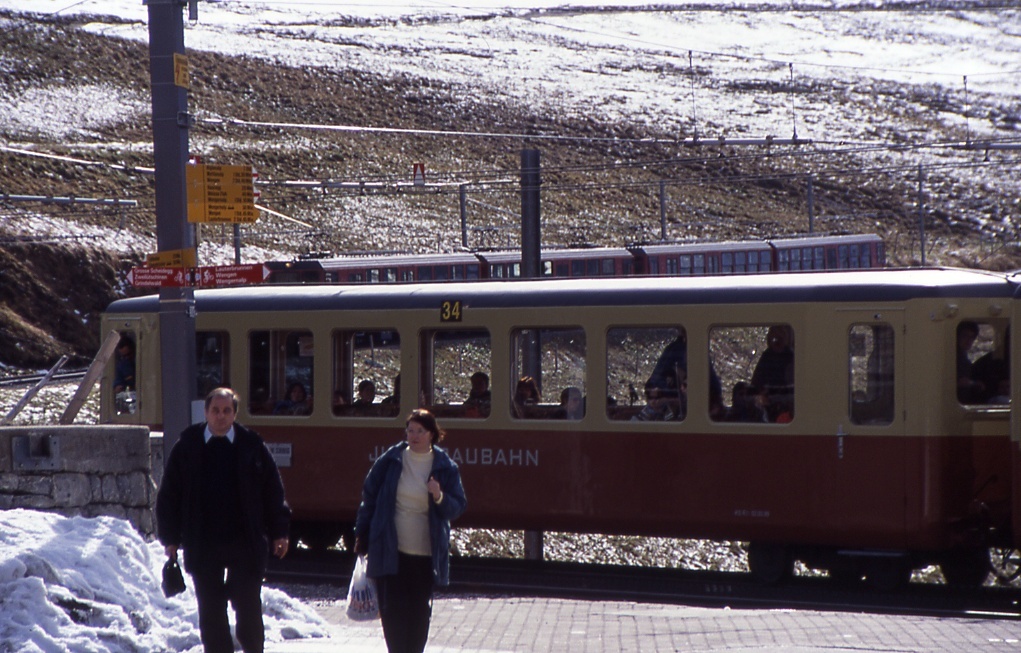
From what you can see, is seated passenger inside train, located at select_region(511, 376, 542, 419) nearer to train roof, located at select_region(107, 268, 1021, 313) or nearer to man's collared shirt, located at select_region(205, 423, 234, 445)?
train roof, located at select_region(107, 268, 1021, 313)

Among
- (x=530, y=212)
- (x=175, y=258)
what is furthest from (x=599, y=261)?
(x=175, y=258)

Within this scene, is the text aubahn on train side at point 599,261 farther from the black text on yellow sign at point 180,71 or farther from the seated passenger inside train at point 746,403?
the seated passenger inside train at point 746,403

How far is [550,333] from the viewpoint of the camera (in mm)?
13031

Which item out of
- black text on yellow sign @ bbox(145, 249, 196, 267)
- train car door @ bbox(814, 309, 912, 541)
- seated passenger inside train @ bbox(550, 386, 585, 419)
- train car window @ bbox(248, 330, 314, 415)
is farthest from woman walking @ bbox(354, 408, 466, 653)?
train car window @ bbox(248, 330, 314, 415)

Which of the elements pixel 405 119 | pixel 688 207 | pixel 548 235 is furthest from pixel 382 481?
pixel 405 119

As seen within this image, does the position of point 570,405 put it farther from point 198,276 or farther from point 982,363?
point 198,276

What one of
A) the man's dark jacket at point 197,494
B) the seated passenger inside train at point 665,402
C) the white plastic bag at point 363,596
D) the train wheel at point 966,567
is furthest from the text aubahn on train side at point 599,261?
the white plastic bag at point 363,596

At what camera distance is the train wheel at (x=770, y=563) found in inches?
495

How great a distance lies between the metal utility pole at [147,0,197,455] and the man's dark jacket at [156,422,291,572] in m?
3.54

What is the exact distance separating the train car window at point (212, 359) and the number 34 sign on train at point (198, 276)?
3578 mm

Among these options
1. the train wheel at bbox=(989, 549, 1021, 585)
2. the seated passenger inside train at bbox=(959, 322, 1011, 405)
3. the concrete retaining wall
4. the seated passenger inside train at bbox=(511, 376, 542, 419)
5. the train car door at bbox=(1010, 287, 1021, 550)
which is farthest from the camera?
the seated passenger inside train at bbox=(511, 376, 542, 419)

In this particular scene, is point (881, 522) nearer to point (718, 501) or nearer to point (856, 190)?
point (718, 501)

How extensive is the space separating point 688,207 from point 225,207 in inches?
1984

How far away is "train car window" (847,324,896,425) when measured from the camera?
11633 mm
